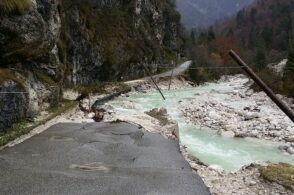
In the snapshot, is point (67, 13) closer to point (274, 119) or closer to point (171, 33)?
point (274, 119)

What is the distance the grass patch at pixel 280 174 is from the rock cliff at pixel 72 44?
13670 millimetres

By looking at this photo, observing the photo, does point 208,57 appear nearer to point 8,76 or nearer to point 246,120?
point 246,120

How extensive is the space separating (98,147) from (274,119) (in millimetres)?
19258

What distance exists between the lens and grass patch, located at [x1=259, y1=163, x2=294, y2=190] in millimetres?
14755

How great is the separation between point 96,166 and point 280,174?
7.50 m

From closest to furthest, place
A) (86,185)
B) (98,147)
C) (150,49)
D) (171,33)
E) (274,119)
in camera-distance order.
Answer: (86,185) → (98,147) → (274,119) → (150,49) → (171,33)

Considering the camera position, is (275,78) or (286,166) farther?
(275,78)

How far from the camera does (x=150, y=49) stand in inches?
3354

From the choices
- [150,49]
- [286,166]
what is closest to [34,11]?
[286,166]

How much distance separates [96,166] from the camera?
15703 mm

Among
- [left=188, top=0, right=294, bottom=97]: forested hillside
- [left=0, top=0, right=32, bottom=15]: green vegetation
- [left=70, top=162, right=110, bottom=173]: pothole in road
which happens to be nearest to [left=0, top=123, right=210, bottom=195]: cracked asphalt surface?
[left=70, top=162, right=110, bottom=173]: pothole in road

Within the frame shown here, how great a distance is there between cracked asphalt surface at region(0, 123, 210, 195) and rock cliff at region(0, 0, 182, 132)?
4.26m

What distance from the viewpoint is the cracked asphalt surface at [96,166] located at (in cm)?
1323

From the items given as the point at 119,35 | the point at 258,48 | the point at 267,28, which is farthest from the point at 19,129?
the point at 267,28
